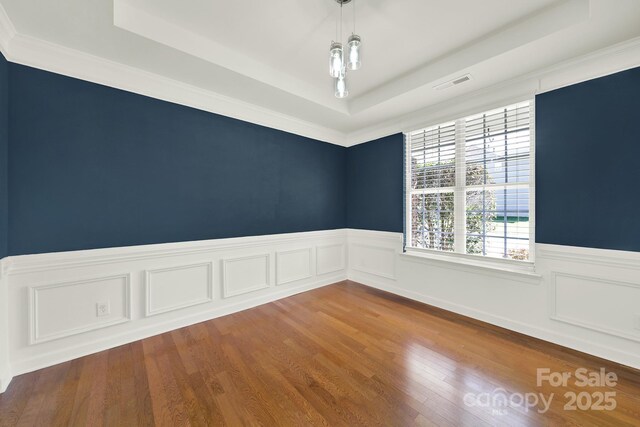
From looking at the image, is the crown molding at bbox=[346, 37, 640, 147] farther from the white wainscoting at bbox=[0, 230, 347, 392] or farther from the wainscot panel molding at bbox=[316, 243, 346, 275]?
the white wainscoting at bbox=[0, 230, 347, 392]


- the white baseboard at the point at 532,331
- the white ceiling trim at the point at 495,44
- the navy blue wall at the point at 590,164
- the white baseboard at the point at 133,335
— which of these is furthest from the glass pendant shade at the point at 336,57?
the white baseboard at the point at 532,331

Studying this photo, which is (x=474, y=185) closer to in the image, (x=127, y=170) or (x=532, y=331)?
(x=532, y=331)

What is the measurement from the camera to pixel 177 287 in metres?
2.83

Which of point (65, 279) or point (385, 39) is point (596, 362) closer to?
point (385, 39)

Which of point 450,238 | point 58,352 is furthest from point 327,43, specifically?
point 58,352

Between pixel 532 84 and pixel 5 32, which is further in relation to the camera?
pixel 532 84

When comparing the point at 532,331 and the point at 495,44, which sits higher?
the point at 495,44

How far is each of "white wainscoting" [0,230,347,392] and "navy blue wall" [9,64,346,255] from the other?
0.51ft

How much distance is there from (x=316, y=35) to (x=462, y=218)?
2.71m

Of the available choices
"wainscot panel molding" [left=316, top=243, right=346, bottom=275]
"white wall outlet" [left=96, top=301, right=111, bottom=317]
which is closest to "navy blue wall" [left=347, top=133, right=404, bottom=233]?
"wainscot panel molding" [left=316, top=243, right=346, bottom=275]

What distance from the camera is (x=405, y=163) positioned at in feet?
12.5

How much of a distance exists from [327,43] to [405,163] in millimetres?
2051

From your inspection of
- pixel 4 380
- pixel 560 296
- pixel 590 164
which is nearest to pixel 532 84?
pixel 590 164

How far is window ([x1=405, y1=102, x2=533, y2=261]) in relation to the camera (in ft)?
9.05
